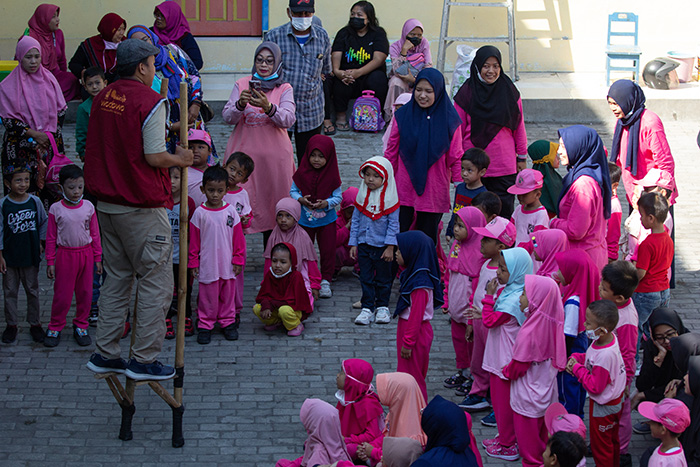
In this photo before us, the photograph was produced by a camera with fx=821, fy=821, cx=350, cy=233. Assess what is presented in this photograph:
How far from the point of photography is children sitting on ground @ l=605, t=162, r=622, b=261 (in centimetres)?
759

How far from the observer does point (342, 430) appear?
538 cm

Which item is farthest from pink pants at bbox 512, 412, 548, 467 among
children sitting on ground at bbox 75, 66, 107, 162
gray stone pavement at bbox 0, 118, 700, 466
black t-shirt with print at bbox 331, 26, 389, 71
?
black t-shirt with print at bbox 331, 26, 389, 71

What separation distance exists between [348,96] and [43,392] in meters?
6.78

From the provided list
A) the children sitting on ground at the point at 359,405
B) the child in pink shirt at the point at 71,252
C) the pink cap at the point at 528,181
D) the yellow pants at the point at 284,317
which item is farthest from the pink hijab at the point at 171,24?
the children sitting on ground at the point at 359,405

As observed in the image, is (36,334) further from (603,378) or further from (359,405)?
(603,378)

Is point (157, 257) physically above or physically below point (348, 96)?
below

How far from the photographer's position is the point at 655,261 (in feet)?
21.2

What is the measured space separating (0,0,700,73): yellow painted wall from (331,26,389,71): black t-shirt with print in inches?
69.1

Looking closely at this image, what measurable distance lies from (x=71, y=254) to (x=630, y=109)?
5.02 meters

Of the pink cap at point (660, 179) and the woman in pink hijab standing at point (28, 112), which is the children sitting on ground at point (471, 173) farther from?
the woman in pink hijab standing at point (28, 112)

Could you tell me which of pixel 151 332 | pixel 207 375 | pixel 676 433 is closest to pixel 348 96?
pixel 207 375

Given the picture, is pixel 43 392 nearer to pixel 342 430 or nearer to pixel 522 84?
pixel 342 430

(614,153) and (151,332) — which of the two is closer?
(151,332)

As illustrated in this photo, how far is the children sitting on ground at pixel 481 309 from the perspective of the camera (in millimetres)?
5859
